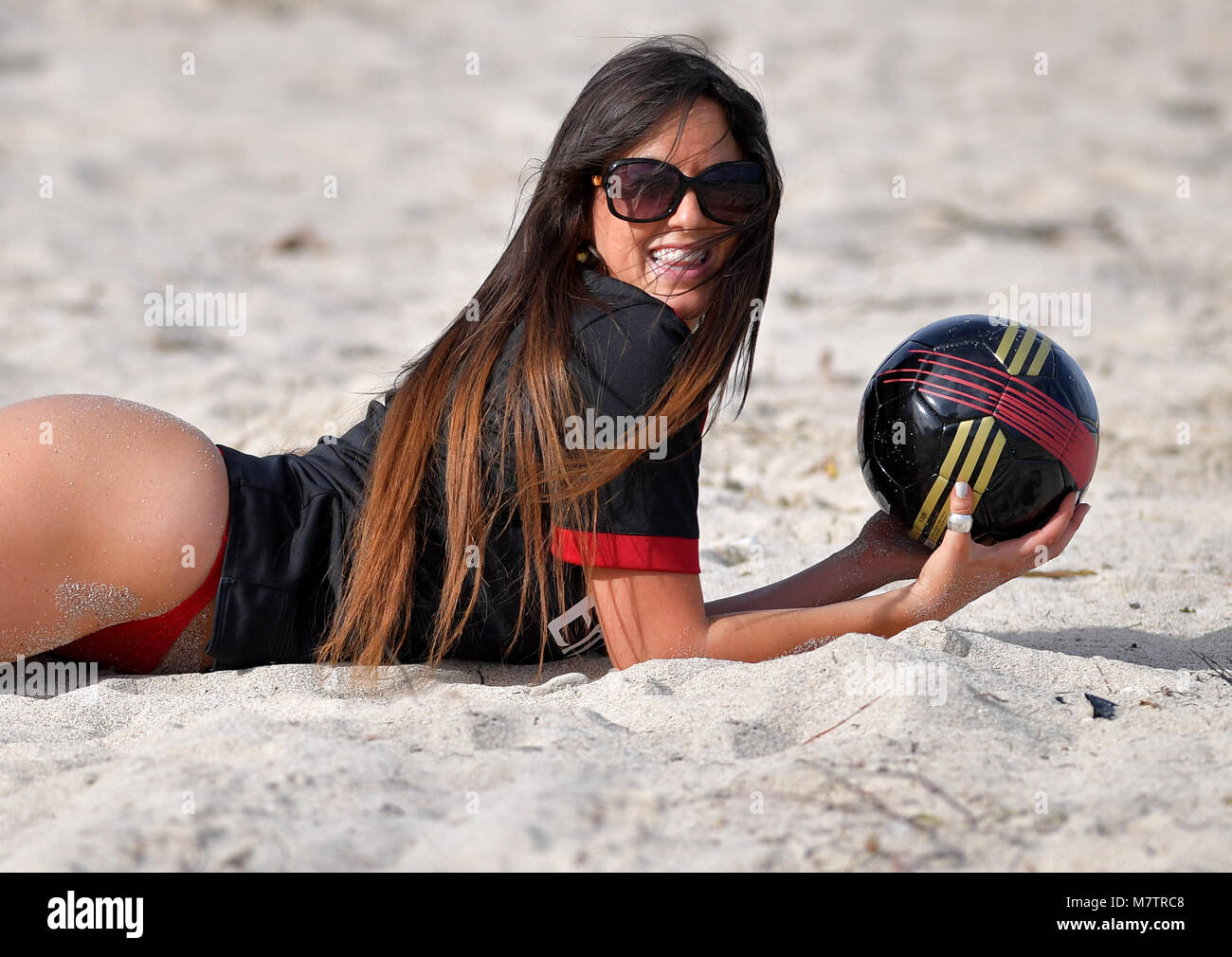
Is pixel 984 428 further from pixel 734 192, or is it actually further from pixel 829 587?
pixel 734 192

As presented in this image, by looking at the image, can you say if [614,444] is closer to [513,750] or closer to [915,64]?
[513,750]

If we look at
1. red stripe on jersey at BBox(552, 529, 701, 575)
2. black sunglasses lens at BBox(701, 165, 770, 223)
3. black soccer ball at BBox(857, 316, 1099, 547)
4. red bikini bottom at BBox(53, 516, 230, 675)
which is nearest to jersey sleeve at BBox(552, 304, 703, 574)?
red stripe on jersey at BBox(552, 529, 701, 575)

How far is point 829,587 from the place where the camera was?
9.69 feet

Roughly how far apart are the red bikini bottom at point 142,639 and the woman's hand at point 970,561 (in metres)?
1.46

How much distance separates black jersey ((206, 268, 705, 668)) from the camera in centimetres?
240

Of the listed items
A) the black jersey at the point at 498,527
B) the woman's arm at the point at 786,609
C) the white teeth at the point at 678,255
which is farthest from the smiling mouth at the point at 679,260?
the woman's arm at the point at 786,609

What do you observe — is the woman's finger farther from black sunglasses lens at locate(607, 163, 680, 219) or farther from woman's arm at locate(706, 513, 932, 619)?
black sunglasses lens at locate(607, 163, 680, 219)

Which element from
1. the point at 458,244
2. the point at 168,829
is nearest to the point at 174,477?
the point at 168,829

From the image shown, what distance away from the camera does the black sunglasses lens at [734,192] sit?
2.55 metres

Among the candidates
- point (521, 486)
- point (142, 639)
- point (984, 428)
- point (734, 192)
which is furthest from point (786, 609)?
point (142, 639)

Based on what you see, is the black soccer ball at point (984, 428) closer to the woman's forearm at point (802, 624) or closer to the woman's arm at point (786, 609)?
the woman's arm at point (786, 609)

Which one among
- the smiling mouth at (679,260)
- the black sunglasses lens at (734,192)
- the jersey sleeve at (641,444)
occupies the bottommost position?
the jersey sleeve at (641,444)

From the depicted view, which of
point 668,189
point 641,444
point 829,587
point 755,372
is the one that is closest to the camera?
point 641,444

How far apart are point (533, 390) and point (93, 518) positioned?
2.96 feet
